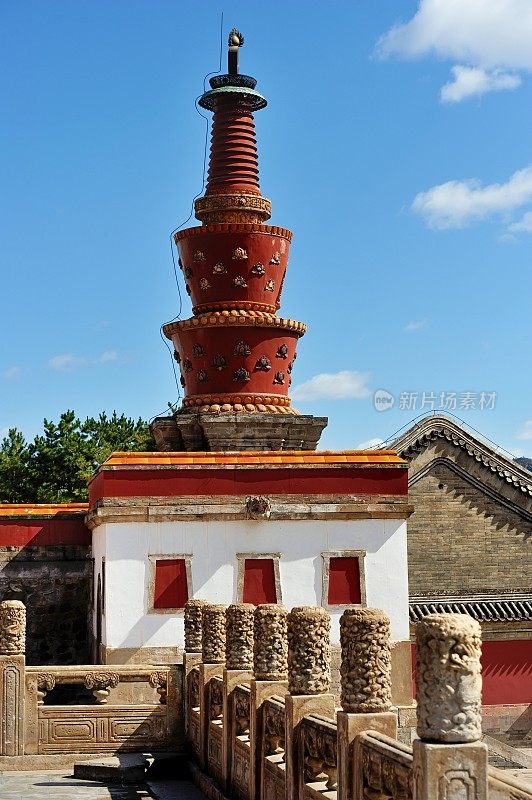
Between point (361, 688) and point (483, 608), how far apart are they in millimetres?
26589

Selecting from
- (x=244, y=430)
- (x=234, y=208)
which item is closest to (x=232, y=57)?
(x=234, y=208)

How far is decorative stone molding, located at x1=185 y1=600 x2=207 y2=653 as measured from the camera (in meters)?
17.5

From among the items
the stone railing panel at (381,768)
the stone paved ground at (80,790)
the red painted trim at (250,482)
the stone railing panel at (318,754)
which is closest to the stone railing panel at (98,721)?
the stone paved ground at (80,790)

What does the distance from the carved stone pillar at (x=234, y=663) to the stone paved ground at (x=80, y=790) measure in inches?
40.7

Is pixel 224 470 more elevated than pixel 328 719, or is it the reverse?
pixel 224 470

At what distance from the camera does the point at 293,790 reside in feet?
33.8

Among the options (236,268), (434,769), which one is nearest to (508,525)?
(236,268)

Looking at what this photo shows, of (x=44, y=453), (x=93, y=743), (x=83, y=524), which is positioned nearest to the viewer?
(x=93, y=743)

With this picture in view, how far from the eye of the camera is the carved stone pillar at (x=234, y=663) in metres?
13.4

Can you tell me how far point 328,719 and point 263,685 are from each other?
2.13 metres

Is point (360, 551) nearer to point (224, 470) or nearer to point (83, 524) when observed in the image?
point (224, 470)

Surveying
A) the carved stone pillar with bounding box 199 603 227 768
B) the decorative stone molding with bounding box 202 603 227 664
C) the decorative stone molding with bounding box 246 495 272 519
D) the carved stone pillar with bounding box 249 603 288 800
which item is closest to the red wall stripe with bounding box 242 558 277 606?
the decorative stone molding with bounding box 246 495 272 519

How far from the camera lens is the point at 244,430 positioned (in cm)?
2652

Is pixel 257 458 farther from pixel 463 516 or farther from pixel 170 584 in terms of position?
pixel 463 516
